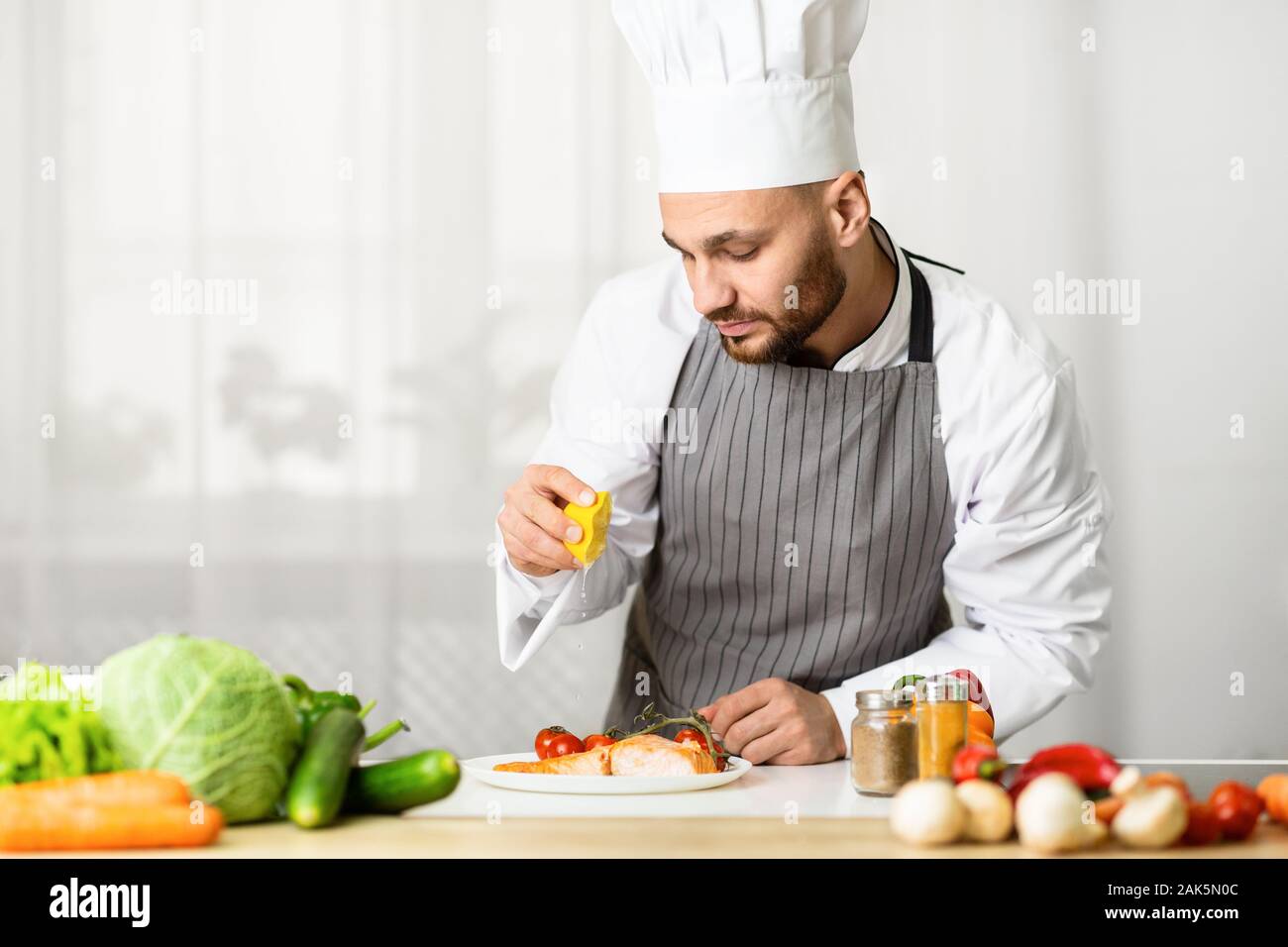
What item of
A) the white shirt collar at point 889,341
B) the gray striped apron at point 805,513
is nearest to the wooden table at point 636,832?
the gray striped apron at point 805,513

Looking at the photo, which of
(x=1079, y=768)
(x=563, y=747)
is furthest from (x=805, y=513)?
(x=1079, y=768)

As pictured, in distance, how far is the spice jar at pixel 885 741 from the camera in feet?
3.70

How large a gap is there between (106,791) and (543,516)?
0.63 metres

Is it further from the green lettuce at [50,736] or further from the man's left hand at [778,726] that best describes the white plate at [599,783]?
the green lettuce at [50,736]

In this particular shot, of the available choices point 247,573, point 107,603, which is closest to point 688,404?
point 247,573

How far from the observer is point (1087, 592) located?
70.4 inches

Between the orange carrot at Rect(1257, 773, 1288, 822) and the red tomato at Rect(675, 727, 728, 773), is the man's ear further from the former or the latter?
the orange carrot at Rect(1257, 773, 1288, 822)

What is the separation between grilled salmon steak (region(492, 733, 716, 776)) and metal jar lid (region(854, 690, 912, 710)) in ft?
0.63

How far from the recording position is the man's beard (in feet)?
5.56

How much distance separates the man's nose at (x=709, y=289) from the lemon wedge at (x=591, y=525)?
1.29 feet

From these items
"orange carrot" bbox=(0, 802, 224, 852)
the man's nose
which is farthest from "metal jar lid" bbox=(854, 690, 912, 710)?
the man's nose
